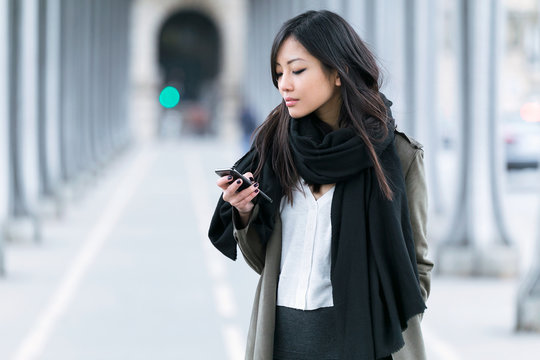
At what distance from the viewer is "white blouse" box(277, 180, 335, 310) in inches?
121

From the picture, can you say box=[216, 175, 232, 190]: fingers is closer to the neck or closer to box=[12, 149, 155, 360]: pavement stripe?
the neck

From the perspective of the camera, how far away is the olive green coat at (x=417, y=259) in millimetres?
3125

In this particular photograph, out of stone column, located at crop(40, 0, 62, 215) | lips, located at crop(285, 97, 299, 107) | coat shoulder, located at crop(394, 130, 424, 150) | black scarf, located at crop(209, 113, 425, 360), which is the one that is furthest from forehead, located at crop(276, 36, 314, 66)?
stone column, located at crop(40, 0, 62, 215)

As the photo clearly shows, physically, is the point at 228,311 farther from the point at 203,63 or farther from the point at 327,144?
the point at 203,63

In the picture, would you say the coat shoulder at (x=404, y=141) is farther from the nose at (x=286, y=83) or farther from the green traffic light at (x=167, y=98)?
the green traffic light at (x=167, y=98)

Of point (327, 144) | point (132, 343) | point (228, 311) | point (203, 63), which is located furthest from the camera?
point (203, 63)

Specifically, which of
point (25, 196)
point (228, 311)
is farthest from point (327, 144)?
point (25, 196)

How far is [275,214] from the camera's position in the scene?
3.14 m

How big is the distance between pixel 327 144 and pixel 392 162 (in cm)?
20

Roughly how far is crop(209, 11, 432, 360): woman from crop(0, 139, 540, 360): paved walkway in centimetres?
473

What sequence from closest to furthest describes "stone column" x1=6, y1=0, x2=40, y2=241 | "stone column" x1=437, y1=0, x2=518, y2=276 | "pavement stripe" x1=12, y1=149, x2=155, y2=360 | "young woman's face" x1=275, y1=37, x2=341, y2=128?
1. "young woman's face" x1=275, y1=37, x2=341, y2=128
2. "pavement stripe" x1=12, y1=149, x2=155, y2=360
3. "stone column" x1=437, y1=0, x2=518, y2=276
4. "stone column" x1=6, y1=0, x2=40, y2=241

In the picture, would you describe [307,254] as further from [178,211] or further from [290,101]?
[178,211]

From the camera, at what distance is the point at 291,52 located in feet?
10.2

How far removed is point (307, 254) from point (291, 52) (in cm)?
60
